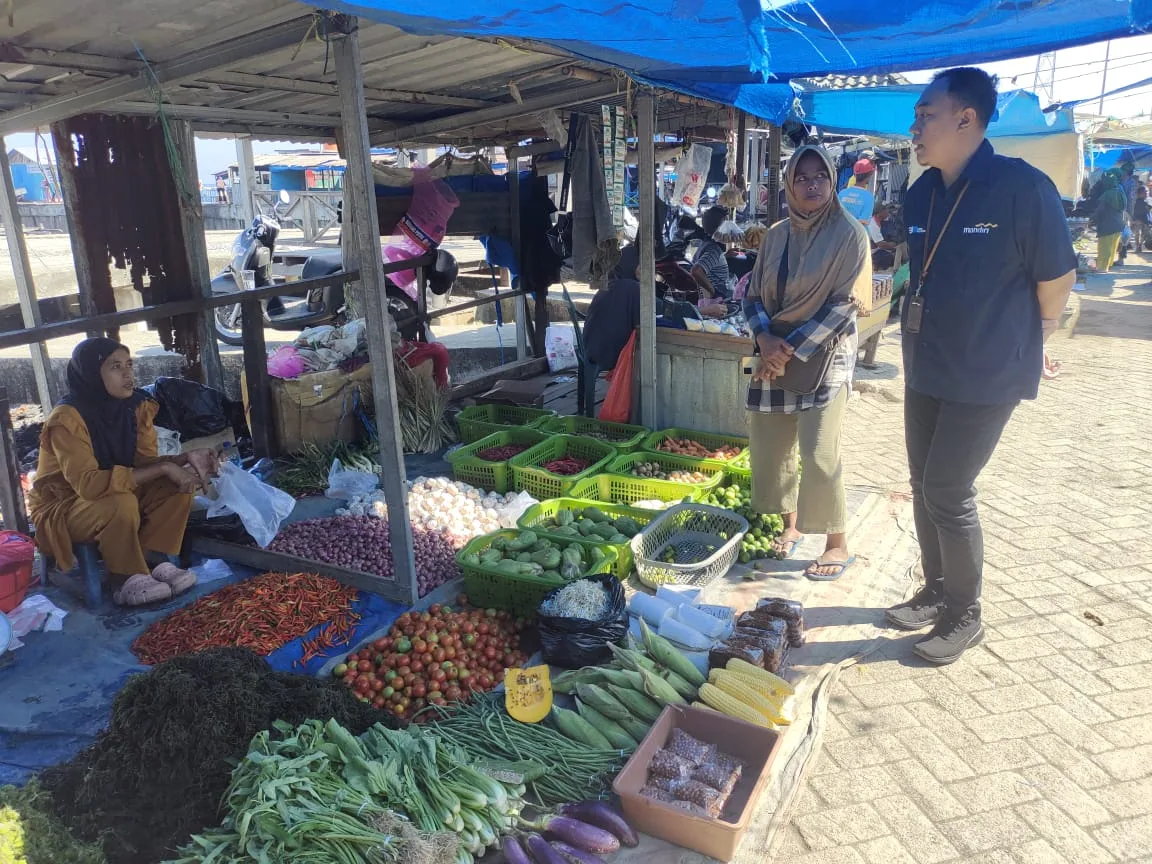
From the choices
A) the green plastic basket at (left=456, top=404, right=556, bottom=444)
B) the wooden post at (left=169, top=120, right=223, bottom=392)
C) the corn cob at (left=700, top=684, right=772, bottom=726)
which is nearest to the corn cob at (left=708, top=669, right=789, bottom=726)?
the corn cob at (left=700, top=684, right=772, bottom=726)

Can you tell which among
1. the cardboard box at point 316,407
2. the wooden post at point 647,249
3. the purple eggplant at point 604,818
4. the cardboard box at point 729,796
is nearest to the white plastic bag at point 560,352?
the wooden post at point 647,249

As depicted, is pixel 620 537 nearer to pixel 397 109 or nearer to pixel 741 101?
pixel 741 101

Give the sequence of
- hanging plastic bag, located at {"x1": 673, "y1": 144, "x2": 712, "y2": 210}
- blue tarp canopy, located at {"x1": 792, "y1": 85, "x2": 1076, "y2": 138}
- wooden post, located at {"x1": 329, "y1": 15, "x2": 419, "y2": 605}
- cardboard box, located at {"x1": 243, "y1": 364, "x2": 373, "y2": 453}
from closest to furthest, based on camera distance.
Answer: wooden post, located at {"x1": 329, "y1": 15, "x2": 419, "y2": 605} < cardboard box, located at {"x1": 243, "y1": 364, "x2": 373, "y2": 453} < blue tarp canopy, located at {"x1": 792, "y1": 85, "x2": 1076, "y2": 138} < hanging plastic bag, located at {"x1": 673, "y1": 144, "x2": 712, "y2": 210}

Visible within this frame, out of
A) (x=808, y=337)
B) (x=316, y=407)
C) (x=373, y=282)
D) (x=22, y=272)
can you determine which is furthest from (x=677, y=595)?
(x=22, y=272)

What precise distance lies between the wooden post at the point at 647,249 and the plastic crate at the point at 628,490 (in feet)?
3.52

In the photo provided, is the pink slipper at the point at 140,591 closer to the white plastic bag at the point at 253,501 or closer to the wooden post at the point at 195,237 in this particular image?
the white plastic bag at the point at 253,501

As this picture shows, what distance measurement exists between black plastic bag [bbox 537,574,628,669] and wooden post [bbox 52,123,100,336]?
363 centimetres

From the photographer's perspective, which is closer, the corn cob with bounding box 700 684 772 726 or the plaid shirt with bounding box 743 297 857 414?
the corn cob with bounding box 700 684 772 726

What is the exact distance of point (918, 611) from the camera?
12.0 feet

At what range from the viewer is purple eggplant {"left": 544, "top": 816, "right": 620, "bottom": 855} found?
7.81ft

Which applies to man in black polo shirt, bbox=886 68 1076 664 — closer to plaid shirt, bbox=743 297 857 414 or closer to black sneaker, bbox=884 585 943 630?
black sneaker, bbox=884 585 943 630

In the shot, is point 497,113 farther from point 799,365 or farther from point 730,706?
point 730,706

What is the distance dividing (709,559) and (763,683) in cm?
102

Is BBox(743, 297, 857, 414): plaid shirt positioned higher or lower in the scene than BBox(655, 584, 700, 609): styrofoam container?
higher
